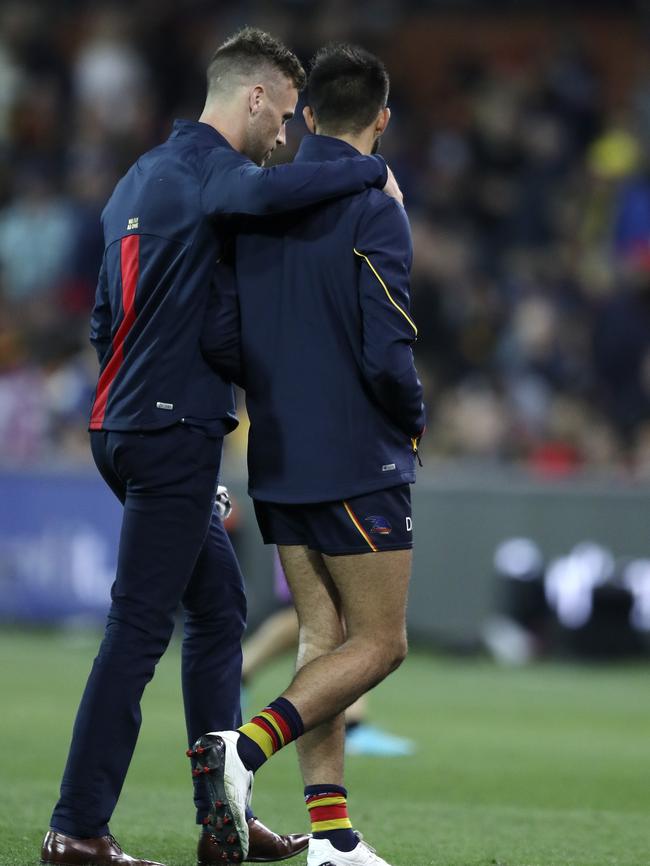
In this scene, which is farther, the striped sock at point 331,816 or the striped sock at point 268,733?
the striped sock at point 331,816

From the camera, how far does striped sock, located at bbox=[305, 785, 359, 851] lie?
193 inches

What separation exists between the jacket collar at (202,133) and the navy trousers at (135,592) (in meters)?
0.93

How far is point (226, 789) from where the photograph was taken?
15.2 ft

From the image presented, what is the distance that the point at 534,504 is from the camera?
40.2ft

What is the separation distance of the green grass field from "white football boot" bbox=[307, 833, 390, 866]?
0.42 metres

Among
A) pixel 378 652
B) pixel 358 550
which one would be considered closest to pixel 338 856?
pixel 378 652

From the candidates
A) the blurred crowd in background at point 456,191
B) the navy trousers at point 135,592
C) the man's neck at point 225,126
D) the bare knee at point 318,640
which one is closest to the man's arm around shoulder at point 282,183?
the man's neck at point 225,126

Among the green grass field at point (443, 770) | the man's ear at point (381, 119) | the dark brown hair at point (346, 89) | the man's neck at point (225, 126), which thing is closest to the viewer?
the dark brown hair at point (346, 89)

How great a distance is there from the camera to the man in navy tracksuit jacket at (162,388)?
4953mm

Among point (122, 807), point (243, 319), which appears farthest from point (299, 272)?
point (122, 807)

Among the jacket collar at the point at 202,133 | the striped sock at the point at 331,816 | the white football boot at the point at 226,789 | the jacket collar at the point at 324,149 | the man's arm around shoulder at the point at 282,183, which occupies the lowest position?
the striped sock at the point at 331,816

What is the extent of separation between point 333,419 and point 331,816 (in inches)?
47.0

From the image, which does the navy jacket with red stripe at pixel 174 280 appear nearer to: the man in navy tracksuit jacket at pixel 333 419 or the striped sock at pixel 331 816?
the man in navy tracksuit jacket at pixel 333 419

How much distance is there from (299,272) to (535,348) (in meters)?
9.53
